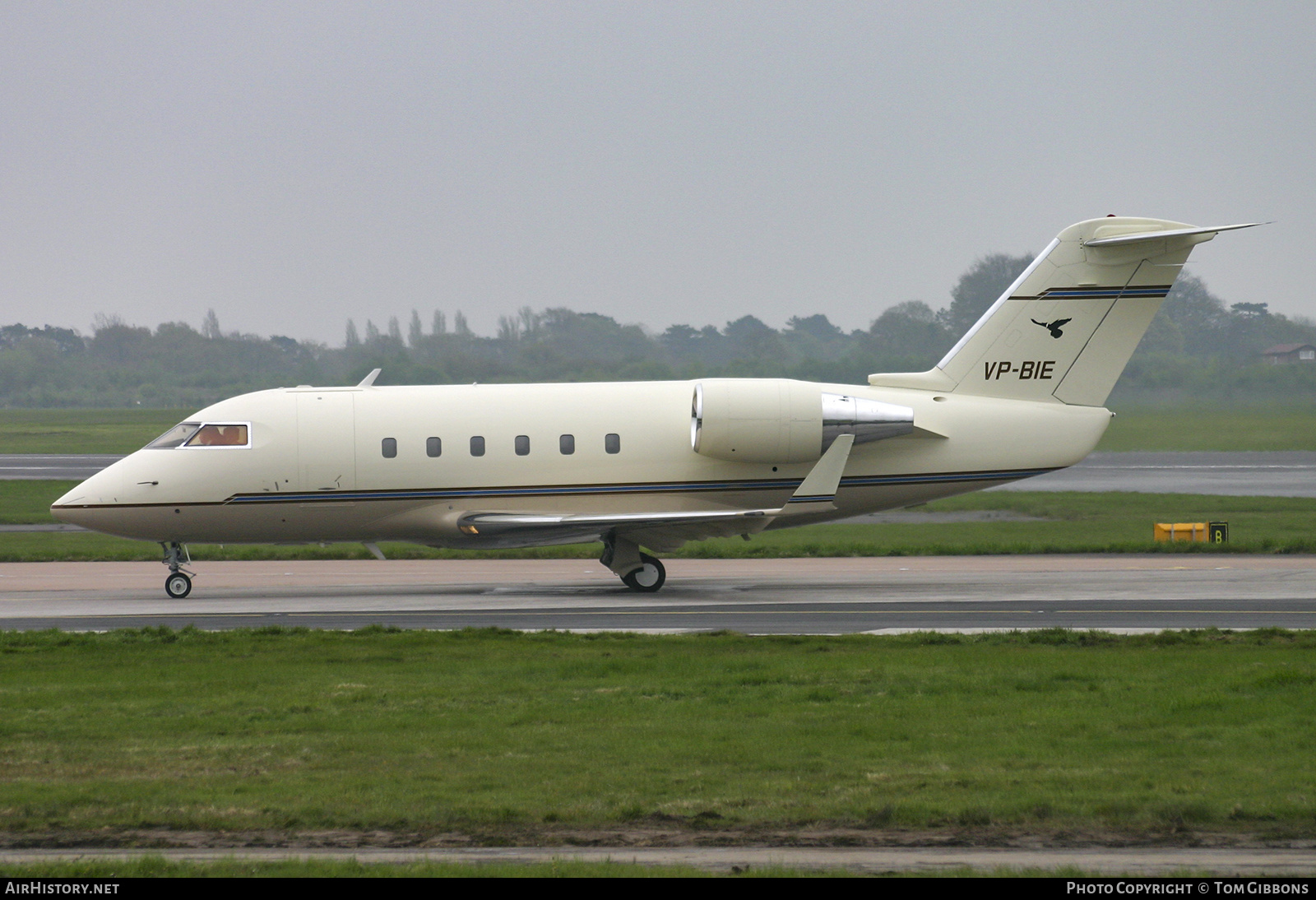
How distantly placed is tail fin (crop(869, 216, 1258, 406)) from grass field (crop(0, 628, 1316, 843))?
8294 mm

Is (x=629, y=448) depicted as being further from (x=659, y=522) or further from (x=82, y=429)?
(x=82, y=429)

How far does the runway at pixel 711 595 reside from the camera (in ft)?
64.1

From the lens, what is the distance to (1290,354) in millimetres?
64625

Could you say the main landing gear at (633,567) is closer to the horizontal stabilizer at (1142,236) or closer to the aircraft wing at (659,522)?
the aircraft wing at (659,522)

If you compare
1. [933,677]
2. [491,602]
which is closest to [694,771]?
[933,677]

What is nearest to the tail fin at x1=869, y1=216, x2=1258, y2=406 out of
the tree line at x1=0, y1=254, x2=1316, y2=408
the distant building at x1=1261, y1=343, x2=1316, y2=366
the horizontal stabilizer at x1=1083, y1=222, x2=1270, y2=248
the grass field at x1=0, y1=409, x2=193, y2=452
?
the horizontal stabilizer at x1=1083, y1=222, x2=1270, y2=248

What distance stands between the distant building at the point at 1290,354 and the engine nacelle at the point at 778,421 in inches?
1798

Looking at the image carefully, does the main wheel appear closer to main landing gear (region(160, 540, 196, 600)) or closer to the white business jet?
the white business jet

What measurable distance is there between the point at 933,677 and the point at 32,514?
3403 cm

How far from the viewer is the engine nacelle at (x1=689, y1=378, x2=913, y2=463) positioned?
2323 cm

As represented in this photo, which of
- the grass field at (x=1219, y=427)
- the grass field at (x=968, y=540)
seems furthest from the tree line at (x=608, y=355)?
the grass field at (x=968, y=540)

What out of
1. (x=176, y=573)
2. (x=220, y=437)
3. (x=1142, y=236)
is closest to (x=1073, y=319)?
(x=1142, y=236)

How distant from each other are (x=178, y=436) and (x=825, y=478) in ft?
40.9

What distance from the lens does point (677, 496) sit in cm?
2378
